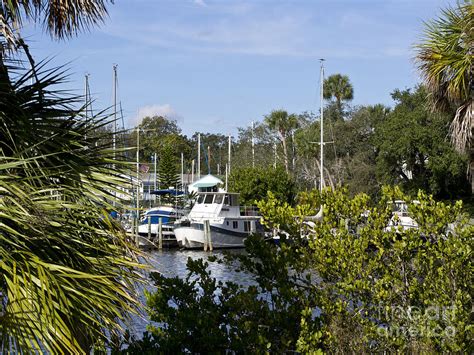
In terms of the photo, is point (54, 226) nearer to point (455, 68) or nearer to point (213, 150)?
point (455, 68)

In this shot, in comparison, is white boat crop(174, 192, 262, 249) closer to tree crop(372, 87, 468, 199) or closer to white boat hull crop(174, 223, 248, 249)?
white boat hull crop(174, 223, 248, 249)

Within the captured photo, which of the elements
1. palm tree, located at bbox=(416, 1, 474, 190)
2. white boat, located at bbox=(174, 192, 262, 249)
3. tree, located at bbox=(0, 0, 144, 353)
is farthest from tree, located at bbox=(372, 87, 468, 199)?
tree, located at bbox=(0, 0, 144, 353)

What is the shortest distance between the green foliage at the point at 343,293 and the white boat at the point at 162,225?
31653mm

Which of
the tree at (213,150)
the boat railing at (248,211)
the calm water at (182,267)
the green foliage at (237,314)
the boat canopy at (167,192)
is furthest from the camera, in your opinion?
the tree at (213,150)

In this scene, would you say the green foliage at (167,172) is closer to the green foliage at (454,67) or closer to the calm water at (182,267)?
the calm water at (182,267)

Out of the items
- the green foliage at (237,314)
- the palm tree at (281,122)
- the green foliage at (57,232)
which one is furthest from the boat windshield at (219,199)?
the green foliage at (57,232)

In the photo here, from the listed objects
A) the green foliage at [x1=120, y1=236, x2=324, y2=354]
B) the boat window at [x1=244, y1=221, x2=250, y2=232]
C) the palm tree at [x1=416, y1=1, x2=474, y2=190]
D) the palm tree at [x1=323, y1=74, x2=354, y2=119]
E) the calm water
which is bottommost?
the calm water

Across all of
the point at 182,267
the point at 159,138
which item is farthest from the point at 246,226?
the point at 159,138

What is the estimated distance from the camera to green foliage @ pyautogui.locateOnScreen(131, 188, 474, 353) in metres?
6.34

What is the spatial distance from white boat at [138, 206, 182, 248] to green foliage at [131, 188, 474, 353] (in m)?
31.7

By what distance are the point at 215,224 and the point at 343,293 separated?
33.4 meters

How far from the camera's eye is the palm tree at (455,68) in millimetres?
13133

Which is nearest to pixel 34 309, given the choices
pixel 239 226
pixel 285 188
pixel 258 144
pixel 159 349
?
pixel 159 349

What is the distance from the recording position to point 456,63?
1322 centimetres
